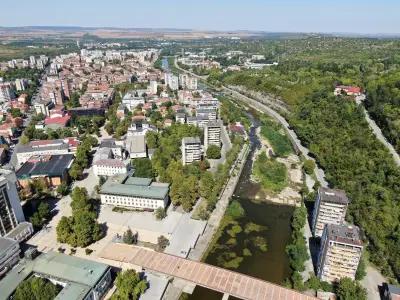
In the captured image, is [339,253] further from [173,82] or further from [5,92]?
[5,92]

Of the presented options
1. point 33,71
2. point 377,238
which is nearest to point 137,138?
point 377,238

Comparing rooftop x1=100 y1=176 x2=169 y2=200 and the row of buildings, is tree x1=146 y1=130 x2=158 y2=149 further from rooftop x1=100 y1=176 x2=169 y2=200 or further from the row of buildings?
the row of buildings

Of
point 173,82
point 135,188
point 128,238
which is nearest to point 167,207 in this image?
point 135,188

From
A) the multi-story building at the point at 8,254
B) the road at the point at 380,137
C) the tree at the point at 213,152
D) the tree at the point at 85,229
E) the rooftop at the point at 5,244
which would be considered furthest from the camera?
the tree at the point at 213,152

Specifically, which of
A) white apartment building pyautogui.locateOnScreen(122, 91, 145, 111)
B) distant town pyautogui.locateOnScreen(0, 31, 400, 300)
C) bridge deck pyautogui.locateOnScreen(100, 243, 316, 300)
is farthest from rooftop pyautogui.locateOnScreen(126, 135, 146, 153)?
white apartment building pyautogui.locateOnScreen(122, 91, 145, 111)

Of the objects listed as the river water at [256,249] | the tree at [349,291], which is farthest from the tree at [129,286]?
the tree at [349,291]

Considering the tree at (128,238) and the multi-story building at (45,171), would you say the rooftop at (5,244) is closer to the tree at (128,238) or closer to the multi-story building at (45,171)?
the tree at (128,238)
